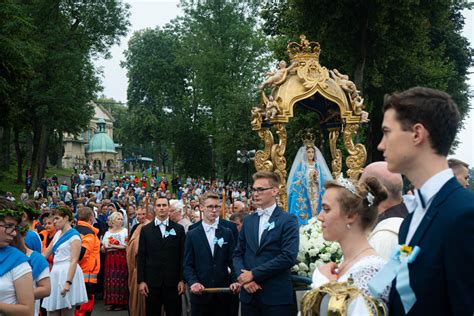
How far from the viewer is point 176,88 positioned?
69000 millimetres

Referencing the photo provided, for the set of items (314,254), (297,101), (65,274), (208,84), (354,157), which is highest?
(208,84)

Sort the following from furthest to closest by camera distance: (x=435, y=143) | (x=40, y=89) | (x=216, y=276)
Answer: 1. (x=40, y=89)
2. (x=216, y=276)
3. (x=435, y=143)

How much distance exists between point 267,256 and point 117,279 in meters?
7.36

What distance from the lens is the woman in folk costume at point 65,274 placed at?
8.51m

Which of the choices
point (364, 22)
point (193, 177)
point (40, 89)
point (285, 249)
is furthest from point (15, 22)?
point (193, 177)

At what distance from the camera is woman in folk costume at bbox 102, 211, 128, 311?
13328mm

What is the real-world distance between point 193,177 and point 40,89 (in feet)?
83.7

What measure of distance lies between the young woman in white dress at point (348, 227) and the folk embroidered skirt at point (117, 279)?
10.1 meters

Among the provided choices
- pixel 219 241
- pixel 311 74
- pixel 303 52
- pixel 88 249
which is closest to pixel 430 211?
pixel 219 241

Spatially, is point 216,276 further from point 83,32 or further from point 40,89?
point 83,32

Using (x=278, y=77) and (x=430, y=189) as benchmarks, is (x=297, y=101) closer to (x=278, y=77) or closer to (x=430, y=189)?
(x=278, y=77)

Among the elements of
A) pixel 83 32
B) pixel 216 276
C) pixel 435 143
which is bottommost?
pixel 216 276

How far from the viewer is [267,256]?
269 inches

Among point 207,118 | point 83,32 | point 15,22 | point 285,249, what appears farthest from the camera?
point 207,118
